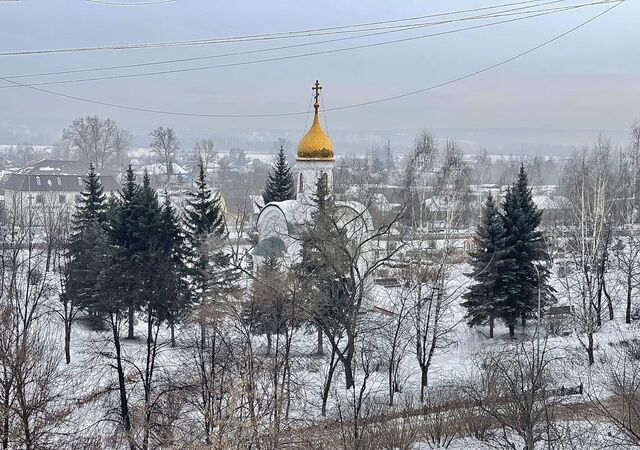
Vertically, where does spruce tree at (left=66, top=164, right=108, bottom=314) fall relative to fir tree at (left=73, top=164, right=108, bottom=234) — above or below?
below

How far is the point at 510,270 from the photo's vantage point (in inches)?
853

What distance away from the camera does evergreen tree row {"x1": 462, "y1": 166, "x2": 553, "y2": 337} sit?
848 inches

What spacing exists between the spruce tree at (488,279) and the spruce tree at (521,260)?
8.9 inches

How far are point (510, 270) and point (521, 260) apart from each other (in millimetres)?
630

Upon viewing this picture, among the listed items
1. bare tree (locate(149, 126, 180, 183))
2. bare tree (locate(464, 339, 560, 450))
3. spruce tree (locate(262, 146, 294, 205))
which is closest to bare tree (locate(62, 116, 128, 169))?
bare tree (locate(149, 126, 180, 183))

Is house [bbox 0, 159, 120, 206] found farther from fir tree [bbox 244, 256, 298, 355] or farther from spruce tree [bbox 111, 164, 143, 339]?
fir tree [bbox 244, 256, 298, 355]

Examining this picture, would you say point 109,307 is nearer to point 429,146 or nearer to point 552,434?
point 552,434

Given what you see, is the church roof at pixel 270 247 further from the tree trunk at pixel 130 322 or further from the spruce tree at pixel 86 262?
the spruce tree at pixel 86 262

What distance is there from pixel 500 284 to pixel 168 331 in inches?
460

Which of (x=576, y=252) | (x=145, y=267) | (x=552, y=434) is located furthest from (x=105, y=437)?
(x=576, y=252)

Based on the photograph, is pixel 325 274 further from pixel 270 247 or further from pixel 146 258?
pixel 146 258

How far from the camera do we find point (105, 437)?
1455 centimetres

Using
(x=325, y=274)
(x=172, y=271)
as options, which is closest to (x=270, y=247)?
(x=172, y=271)

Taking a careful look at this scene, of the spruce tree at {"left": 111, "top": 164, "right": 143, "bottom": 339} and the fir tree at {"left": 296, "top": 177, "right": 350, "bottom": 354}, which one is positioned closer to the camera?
the fir tree at {"left": 296, "top": 177, "right": 350, "bottom": 354}
